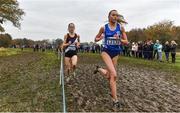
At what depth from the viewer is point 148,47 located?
108ft

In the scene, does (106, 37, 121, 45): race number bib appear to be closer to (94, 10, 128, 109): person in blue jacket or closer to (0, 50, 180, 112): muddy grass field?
(94, 10, 128, 109): person in blue jacket

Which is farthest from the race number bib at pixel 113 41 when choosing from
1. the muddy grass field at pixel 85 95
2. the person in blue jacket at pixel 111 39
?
the muddy grass field at pixel 85 95

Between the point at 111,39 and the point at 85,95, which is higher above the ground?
the point at 111,39

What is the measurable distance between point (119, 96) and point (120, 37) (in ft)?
7.21

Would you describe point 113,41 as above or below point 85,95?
above

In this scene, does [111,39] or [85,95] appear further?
[85,95]

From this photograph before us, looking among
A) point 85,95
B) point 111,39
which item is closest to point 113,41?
point 111,39

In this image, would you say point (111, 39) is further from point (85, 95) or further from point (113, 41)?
point (85, 95)

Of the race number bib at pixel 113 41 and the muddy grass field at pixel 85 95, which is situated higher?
the race number bib at pixel 113 41

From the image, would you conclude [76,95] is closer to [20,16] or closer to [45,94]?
[45,94]

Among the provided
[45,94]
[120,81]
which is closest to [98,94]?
[45,94]

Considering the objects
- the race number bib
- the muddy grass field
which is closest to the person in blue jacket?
the race number bib

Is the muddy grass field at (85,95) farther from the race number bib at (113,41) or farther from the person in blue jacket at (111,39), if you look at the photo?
the race number bib at (113,41)

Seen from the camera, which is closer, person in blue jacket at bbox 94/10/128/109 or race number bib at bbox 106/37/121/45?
person in blue jacket at bbox 94/10/128/109
